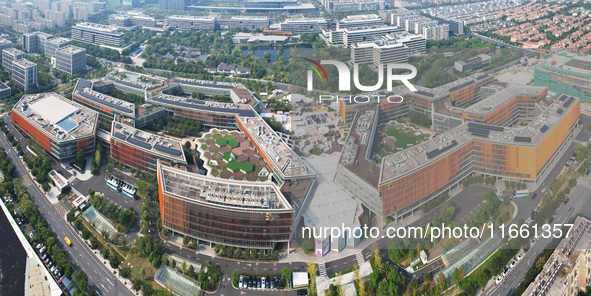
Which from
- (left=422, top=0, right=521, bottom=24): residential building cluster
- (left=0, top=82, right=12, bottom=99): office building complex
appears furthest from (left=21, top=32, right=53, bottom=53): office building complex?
(left=422, top=0, right=521, bottom=24): residential building cluster

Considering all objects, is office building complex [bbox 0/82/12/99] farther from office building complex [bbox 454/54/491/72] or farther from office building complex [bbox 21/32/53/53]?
office building complex [bbox 454/54/491/72]

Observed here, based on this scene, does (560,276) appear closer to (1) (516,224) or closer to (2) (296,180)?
(1) (516,224)

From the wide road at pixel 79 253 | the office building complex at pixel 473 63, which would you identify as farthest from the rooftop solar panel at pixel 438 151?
the office building complex at pixel 473 63

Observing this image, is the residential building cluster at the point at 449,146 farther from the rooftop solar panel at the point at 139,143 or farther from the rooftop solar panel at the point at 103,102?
the rooftop solar panel at the point at 103,102

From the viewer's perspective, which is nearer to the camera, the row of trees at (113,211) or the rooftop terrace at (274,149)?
the row of trees at (113,211)

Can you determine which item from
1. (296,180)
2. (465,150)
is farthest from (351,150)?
(465,150)
